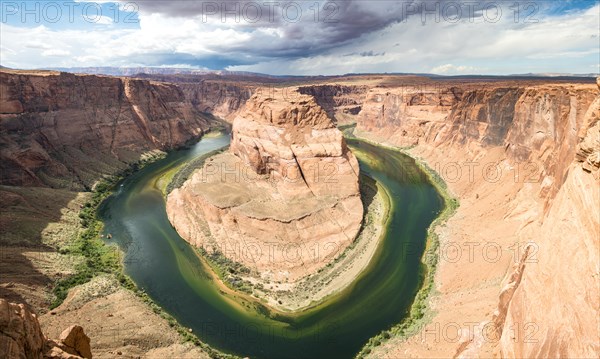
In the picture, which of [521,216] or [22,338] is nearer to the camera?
[22,338]

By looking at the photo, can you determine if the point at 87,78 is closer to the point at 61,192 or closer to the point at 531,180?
the point at 61,192

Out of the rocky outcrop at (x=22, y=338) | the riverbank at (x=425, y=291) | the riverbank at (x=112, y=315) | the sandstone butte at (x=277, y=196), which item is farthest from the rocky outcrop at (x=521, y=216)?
the rocky outcrop at (x=22, y=338)

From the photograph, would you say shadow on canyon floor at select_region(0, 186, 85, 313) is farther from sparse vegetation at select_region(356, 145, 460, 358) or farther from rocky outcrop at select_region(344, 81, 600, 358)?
rocky outcrop at select_region(344, 81, 600, 358)

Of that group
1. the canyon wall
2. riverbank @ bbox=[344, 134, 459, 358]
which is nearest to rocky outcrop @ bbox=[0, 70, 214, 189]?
riverbank @ bbox=[344, 134, 459, 358]

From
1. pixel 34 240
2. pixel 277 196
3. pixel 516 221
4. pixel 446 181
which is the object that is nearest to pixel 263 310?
pixel 277 196

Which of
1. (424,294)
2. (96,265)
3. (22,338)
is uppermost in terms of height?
(22,338)

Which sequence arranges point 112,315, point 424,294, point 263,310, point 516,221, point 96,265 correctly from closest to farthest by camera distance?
point 112,315
point 263,310
point 424,294
point 96,265
point 516,221

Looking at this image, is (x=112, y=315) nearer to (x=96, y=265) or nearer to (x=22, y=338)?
(x=96, y=265)
